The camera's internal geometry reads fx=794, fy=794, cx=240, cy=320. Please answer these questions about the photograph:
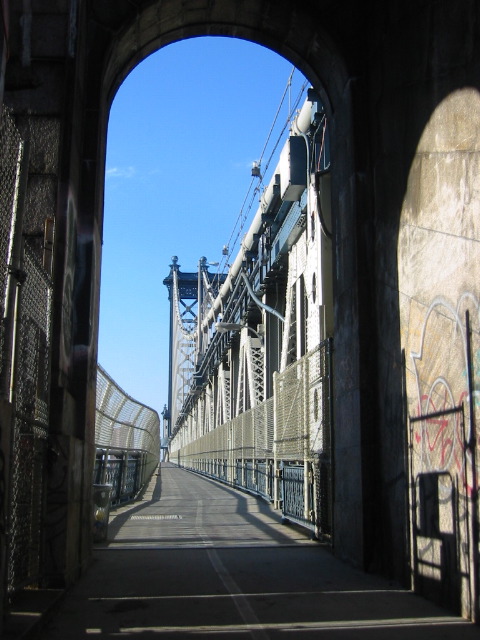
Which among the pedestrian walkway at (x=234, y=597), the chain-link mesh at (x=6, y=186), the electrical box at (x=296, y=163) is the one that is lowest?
the pedestrian walkway at (x=234, y=597)

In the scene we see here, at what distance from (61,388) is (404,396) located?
320 centimetres

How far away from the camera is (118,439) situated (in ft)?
54.0

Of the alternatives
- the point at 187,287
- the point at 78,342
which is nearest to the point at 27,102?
the point at 78,342

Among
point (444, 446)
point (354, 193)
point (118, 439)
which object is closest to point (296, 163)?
point (118, 439)

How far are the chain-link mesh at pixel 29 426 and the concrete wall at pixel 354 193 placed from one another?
0.63 ft

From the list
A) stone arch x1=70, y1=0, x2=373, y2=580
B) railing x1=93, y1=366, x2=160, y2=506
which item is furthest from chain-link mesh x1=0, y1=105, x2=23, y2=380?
railing x1=93, y1=366, x2=160, y2=506

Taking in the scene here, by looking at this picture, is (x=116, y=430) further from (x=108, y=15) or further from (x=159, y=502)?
(x=108, y=15)

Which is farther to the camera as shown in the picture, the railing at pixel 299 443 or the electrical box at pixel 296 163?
the electrical box at pixel 296 163

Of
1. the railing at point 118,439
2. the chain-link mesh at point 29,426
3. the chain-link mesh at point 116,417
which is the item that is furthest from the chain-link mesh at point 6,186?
the railing at point 118,439

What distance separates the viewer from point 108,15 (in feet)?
29.8

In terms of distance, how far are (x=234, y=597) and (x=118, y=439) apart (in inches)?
398

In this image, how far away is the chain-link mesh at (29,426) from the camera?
577cm

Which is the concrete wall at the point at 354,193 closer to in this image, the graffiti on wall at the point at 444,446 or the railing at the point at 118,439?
the graffiti on wall at the point at 444,446

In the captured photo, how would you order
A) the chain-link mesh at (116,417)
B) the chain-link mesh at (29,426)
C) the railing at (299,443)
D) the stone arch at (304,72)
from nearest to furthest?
the chain-link mesh at (29,426), the stone arch at (304,72), the railing at (299,443), the chain-link mesh at (116,417)
